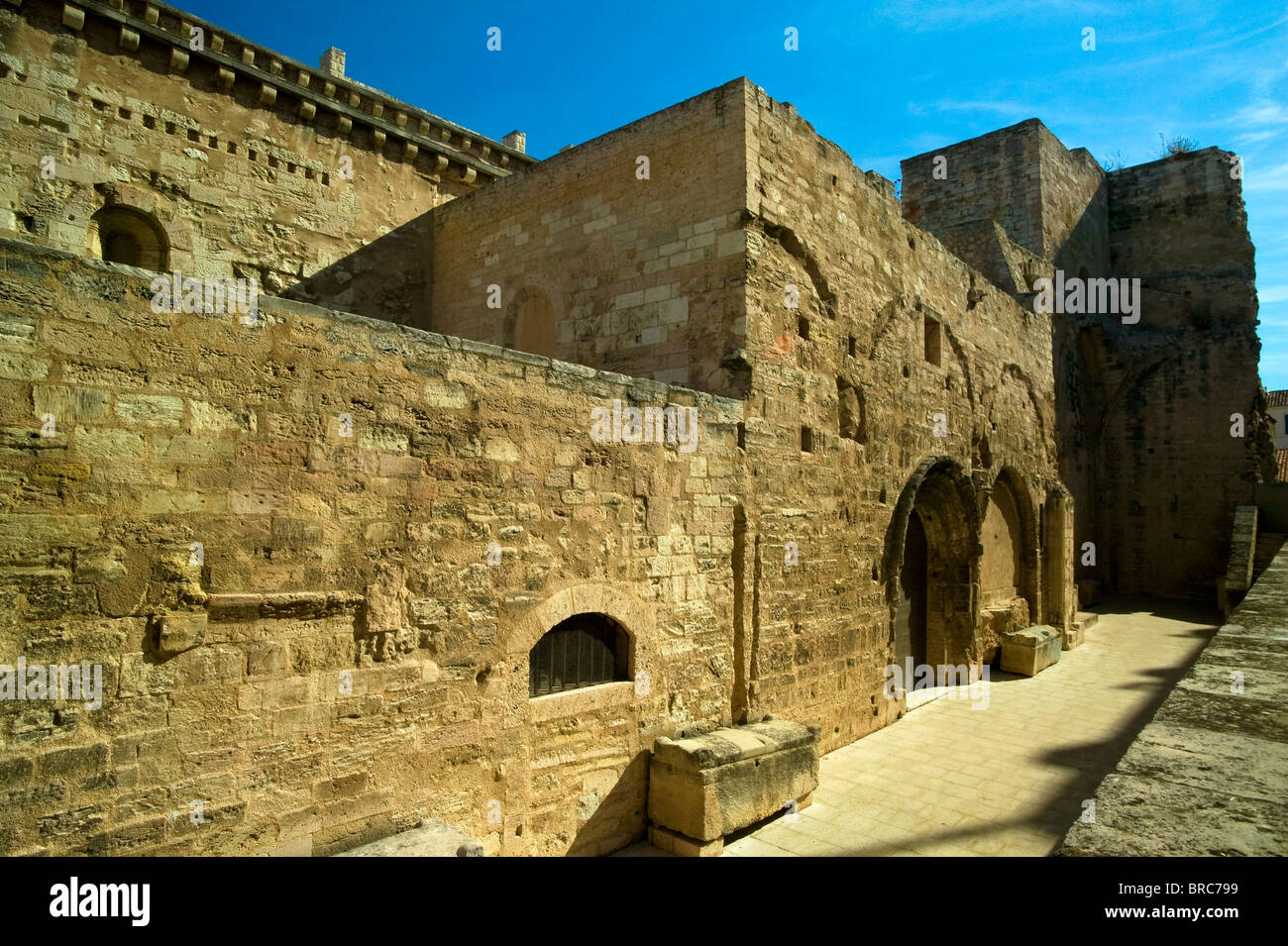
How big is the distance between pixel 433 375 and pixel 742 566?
3.26 meters

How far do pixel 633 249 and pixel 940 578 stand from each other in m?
6.54

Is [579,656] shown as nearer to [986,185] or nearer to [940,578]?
[940,578]

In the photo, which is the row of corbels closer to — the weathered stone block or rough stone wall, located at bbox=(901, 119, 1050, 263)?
the weathered stone block

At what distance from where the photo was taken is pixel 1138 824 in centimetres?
245

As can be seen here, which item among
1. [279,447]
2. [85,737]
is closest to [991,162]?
[279,447]

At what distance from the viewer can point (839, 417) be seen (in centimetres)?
821

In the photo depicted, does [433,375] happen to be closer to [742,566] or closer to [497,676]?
[497,676]

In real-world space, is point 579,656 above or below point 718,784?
above

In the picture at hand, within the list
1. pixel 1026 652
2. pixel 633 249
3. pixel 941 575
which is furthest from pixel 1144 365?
pixel 633 249

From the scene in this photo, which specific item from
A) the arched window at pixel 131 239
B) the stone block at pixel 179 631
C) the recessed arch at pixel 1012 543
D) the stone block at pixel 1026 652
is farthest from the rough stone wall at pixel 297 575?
the recessed arch at pixel 1012 543

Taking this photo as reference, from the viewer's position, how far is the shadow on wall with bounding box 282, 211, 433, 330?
30.9ft

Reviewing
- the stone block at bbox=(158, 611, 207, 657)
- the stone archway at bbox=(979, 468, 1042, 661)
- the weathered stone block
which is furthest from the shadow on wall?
the stone archway at bbox=(979, 468, 1042, 661)

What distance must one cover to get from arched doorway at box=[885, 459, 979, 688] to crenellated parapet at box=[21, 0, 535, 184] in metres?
7.86

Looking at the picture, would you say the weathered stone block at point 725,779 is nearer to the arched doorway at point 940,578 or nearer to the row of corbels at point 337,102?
the arched doorway at point 940,578
